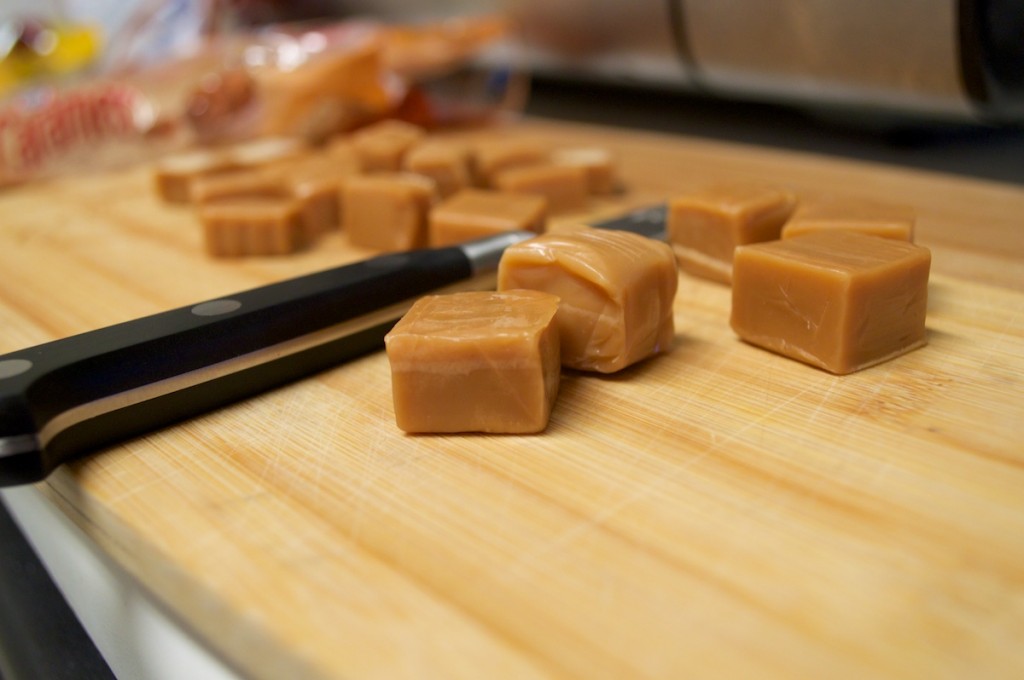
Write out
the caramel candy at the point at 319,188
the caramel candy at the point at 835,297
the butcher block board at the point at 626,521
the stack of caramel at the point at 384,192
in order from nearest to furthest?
the butcher block board at the point at 626,521, the caramel candy at the point at 835,297, the stack of caramel at the point at 384,192, the caramel candy at the point at 319,188

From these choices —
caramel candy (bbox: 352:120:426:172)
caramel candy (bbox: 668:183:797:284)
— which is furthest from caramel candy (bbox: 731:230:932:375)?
caramel candy (bbox: 352:120:426:172)

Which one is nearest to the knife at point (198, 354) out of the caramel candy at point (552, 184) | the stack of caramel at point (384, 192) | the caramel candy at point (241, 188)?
the stack of caramel at point (384, 192)

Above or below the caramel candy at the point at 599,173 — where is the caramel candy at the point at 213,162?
above

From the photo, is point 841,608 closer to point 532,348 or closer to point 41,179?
point 532,348

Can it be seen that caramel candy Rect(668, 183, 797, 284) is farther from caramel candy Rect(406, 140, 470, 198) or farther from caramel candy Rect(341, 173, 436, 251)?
caramel candy Rect(406, 140, 470, 198)

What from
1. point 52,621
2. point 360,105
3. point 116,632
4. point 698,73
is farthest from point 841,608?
point 360,105

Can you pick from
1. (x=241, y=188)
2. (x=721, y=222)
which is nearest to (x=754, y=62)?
(x=721, y=222)

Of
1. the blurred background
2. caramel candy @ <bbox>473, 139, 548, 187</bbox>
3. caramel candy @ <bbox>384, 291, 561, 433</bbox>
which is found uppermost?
the blurred background

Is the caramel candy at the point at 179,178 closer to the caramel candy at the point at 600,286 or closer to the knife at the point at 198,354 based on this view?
the knife at the point at 198,354
